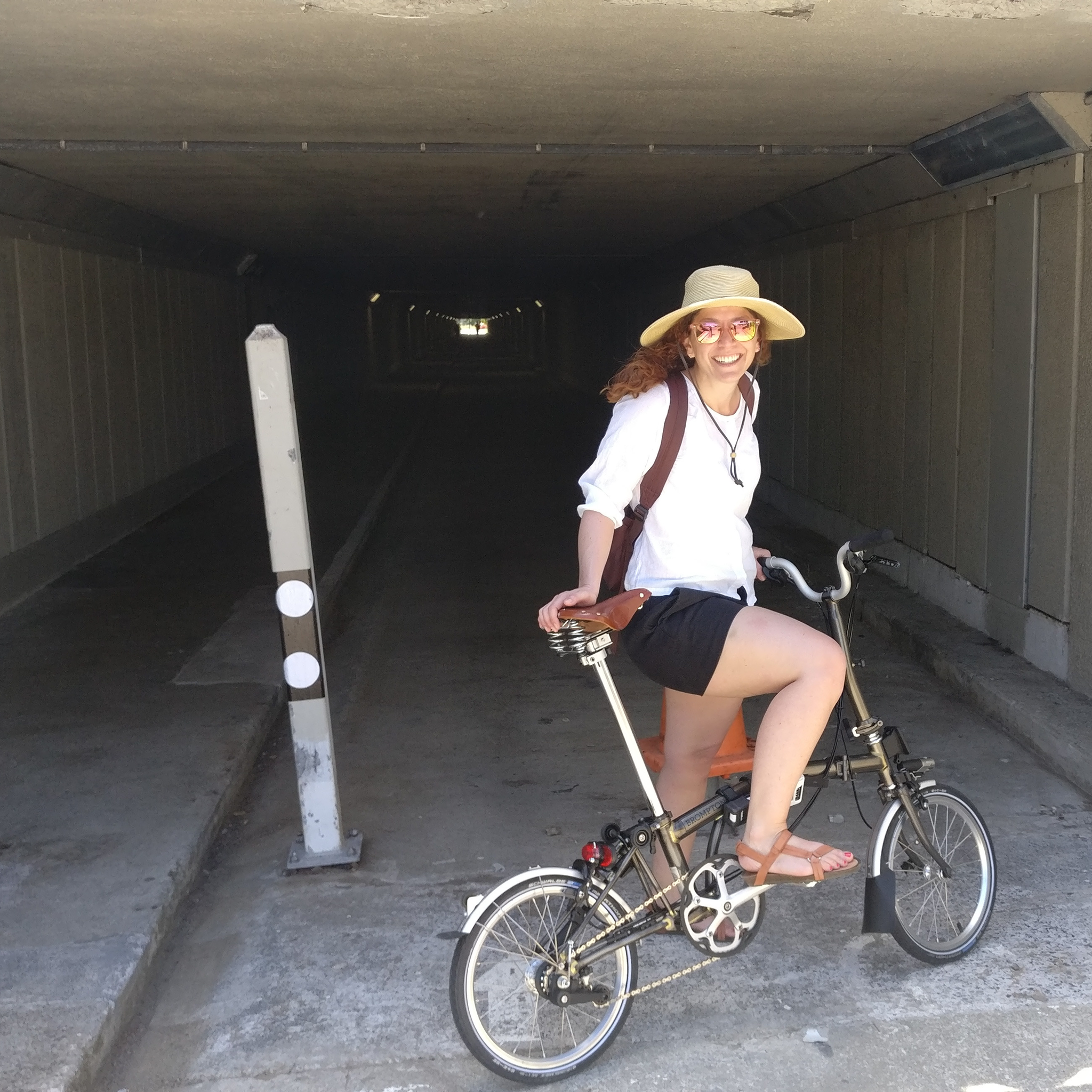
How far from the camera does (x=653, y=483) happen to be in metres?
3.38

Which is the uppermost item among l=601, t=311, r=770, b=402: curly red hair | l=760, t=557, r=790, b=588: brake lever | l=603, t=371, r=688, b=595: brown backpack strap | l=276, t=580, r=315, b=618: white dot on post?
l=601, t=311, r=770, b=402: curly red hair

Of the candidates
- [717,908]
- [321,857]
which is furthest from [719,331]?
[321,857]

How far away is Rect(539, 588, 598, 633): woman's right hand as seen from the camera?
310cm

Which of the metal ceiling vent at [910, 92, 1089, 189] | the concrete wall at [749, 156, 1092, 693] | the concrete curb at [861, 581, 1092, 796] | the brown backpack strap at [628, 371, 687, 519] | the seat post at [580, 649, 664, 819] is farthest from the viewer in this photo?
the concrete wall at [749, 156, 1092, 693]

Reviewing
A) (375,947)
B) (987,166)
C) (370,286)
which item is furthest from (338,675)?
(370,286)

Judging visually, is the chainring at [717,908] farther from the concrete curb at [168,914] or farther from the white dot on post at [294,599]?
the white dot on post at [294,599]

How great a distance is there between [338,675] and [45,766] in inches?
85.0

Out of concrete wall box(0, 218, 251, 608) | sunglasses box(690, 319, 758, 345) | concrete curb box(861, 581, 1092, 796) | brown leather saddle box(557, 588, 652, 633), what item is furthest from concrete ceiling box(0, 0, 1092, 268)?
concrete curb box(861, 581, 1092, 796)

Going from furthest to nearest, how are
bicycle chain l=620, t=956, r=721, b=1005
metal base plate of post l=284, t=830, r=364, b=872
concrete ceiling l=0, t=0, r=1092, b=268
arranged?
metal base plate of post l=284, t=830, r=364, b=872 < concrete ceiling l=0, t=0, r=1092, b=268 < bicycle chain l=620, t=956, r=721, b=1005

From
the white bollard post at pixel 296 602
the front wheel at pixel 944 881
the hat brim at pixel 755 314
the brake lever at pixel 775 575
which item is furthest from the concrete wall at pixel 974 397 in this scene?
the white bollard post at pixel 296 602

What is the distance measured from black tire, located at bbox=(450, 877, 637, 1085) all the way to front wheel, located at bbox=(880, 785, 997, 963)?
0.93 meters

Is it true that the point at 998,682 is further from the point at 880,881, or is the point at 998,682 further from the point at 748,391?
the point at 748,391

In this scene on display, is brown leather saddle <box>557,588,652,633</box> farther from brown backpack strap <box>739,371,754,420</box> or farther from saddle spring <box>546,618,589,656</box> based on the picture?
brown backpack strap <box>739,371,754,420</box>

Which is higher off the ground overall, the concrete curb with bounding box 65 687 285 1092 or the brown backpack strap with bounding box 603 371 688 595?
the brown backpack strap with bounding box 603 371 688 595
